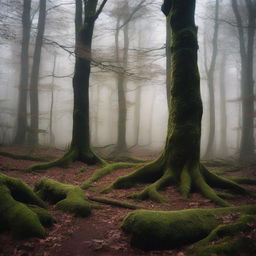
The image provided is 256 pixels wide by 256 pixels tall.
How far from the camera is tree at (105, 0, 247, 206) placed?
7500 mm

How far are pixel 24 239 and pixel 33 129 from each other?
15153 millimetres

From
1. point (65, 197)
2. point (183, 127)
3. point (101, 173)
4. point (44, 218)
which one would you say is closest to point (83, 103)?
point (101, 173)

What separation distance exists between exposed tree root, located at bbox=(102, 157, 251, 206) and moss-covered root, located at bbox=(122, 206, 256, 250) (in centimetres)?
212

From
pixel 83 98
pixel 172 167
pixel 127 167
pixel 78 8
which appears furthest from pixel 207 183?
pixel 78 8

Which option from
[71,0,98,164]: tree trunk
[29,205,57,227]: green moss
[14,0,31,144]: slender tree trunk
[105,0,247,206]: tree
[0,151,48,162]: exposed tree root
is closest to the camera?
[29,205,57,227]: green moss

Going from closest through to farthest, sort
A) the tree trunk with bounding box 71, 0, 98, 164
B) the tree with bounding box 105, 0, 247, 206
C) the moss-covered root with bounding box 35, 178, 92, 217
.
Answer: the moss-covered root with bounding box 35, 178, 92, 217
the tree with bounding box 105, 0, 247, 206
the tree trunk with bounding box 71, 0, 98, 164

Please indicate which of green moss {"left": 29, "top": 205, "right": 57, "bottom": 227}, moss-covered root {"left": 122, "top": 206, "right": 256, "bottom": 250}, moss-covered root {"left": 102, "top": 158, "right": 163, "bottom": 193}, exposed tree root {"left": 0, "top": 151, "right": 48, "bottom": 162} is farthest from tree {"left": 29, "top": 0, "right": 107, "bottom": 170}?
moss-covered root {"left": 122, "top": 206, "right": 256, "bottom": 250}

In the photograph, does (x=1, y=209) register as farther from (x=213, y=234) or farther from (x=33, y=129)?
(x=33, y=129)

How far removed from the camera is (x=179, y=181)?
7406mm

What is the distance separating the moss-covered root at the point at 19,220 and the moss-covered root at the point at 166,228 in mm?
1634

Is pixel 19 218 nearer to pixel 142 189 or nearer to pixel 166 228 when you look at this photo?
pixel 166 228

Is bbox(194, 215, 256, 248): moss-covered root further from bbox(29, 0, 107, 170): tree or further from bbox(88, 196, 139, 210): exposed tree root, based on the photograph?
bbox(29, 0, 107, 170): tree

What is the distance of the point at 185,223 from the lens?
4215 millimetres

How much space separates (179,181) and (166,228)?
136 inches
